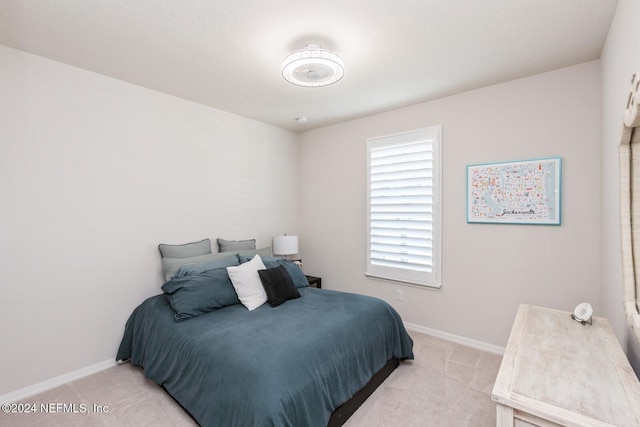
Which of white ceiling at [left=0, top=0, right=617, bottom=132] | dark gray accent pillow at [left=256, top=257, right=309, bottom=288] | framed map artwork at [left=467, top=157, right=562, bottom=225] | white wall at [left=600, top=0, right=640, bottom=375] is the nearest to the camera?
white wall at [left=600, top=0, right=640, bottom=375]

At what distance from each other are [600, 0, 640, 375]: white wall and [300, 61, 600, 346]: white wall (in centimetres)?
17

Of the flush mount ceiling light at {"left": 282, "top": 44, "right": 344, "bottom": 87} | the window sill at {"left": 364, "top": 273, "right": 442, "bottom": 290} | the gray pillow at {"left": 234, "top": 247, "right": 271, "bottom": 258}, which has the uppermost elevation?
the flush mount ceiling light at {"left": 282, "top": 44, "right": 344, "bottom": 87}

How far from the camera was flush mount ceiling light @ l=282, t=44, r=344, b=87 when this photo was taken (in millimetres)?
2051

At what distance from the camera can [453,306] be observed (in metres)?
3.19

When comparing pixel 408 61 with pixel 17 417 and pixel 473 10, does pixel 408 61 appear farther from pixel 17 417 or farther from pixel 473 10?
pixel 17 417

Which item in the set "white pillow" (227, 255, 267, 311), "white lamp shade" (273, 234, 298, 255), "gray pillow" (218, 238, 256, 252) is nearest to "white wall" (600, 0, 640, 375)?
"white pillow" (227, 255, 267, 311)

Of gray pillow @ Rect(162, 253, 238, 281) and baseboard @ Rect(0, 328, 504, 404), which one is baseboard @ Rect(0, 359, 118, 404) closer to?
baseboard @ Rect(0, 328, 504, 404)

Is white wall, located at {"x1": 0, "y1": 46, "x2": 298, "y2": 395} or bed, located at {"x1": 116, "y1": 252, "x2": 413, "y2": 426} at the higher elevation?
white wall, located at {"x1": 0, "y1": 46, "x2": 298, "y2": 395}

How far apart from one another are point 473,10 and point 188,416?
3.17 m

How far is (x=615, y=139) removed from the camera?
1.85 metres

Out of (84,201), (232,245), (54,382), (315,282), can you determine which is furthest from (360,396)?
(84,201)

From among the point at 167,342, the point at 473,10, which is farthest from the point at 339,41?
the point at 167,342

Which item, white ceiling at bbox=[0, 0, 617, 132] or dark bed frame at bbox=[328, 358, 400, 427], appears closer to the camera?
white ceiling at bbox=[0, 0, 617, 132]

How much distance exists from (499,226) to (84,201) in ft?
12.2
